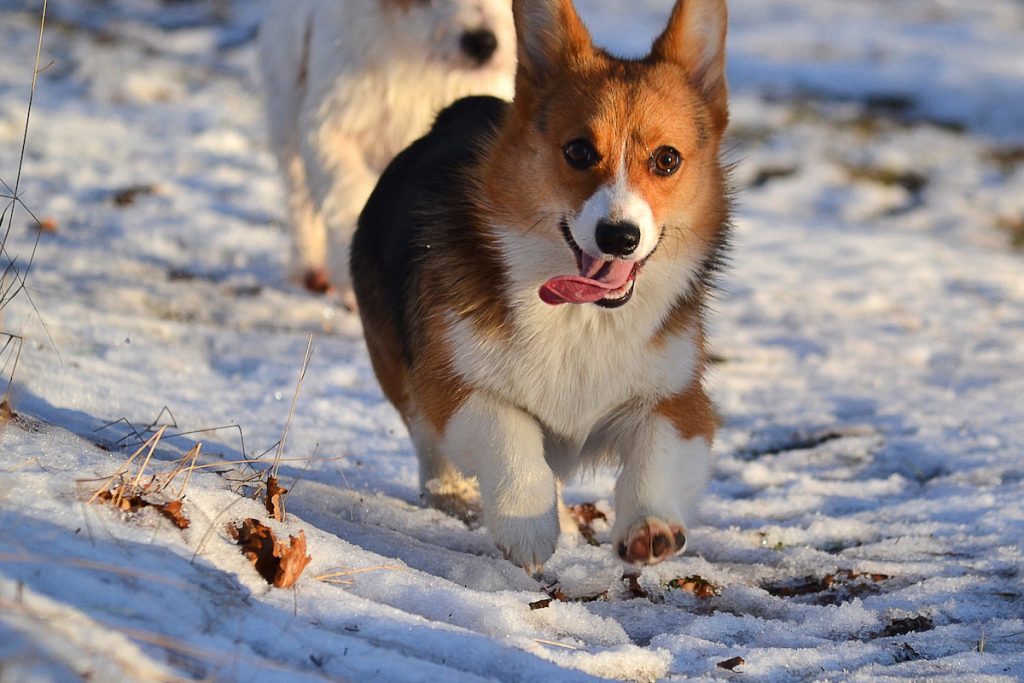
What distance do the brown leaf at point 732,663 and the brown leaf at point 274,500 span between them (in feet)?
3.54

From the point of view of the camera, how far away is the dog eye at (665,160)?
295cm

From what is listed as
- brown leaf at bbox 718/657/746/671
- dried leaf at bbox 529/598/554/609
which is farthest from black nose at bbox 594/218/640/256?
brown leaf at bbox 718/657/746/671

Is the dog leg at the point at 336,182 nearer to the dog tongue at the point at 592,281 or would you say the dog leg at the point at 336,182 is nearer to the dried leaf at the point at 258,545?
the dog tongue at the point at 592,281

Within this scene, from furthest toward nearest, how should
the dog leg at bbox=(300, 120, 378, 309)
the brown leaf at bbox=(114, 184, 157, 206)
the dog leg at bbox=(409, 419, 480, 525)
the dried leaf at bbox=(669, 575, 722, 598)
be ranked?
the brown leaf at bbox=(114, 184, 157, 206) < the dog leg at bbox=(300, 120, 378, 309) < the dog leg at bbox=(409, 419, 480, 525) < the dried leaf at bbox=(669, 575, 722, 598)

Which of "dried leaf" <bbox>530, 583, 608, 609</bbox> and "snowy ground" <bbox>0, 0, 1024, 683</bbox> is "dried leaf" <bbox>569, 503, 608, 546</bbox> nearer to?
"snowy ground" <bbox>0, 0, 1024, 683</bbox>

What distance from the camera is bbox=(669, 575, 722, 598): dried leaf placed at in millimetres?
3084

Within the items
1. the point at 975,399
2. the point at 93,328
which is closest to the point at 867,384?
the point at 975,399

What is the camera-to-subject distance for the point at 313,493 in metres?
3.29

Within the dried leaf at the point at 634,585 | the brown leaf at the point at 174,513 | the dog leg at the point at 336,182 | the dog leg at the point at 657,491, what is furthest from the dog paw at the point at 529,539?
the dog leg at the point at 336,182

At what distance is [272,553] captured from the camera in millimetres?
2445

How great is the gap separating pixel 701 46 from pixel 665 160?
0.45 m

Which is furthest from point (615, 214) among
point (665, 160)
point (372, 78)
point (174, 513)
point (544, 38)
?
point (372, 78)

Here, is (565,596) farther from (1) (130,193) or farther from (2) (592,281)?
(1) (130,193)

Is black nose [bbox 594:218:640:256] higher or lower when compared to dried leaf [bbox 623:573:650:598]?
higher
